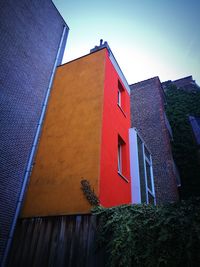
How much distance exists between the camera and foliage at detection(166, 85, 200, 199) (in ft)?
47.0

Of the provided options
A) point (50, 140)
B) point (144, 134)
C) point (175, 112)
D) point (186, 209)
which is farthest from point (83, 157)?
point (175, 112)

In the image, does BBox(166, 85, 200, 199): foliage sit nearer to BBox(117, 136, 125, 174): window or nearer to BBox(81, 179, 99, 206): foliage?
BBox(117, 136, 125, 174): window

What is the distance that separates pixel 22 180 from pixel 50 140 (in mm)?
1778

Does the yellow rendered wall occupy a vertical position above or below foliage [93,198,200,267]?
above

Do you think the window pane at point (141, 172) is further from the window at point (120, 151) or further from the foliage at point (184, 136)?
the foliage at point (184, 136)

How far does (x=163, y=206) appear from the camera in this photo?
4340mm

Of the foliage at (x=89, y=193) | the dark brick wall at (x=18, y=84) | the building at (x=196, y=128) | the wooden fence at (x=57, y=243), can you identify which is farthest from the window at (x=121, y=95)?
the building at (x=196, y=128)

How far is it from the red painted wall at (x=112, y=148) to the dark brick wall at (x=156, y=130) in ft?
20.3

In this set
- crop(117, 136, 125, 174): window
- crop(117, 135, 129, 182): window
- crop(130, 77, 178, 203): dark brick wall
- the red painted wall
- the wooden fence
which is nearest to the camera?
the wooden fence

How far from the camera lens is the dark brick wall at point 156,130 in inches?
527

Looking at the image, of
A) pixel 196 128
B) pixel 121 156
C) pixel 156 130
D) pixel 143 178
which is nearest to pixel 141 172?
pixel 143 178

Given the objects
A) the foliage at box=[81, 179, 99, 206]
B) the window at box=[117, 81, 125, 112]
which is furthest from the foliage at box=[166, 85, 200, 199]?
the foliage at box=[81, 179, 99, 206]

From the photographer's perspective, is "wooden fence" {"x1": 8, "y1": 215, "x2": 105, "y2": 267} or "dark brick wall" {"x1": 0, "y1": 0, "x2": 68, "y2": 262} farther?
"dark brick wall" {"x1": 0, "y1": 0, "x2": 68, "y2": 262}

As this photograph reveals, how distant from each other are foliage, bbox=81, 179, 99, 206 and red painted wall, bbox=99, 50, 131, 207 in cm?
26
